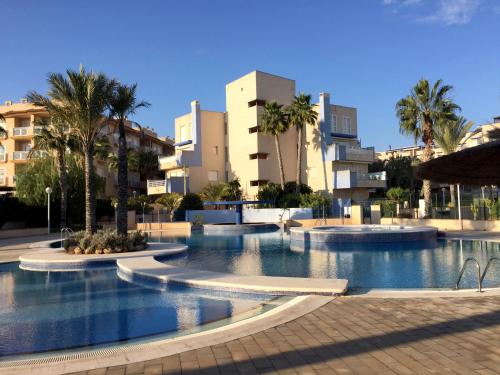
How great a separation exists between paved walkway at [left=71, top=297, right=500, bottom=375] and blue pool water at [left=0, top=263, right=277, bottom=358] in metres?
1.95

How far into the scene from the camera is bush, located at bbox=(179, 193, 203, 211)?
35.9 metres

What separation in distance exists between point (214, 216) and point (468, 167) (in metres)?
30.6

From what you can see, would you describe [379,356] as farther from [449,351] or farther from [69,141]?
[69,141]

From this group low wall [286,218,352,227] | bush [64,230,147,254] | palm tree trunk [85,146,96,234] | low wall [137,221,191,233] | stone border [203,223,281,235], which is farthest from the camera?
low wall [137,221,191,233]

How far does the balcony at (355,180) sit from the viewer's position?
38.0 metres

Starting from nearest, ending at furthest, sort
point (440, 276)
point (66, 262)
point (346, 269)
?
point (440, 276) → point (346, 269) → point (66, 262)

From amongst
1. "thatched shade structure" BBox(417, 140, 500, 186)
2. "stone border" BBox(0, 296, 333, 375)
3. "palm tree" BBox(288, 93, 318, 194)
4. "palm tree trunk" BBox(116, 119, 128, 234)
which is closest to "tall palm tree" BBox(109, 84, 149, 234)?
"palm tree trunk" BBox(116, 119, 128, 234)

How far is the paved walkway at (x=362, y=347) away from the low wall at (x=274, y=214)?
25534mm

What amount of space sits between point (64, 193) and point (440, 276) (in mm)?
25405

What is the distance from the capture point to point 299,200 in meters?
35.0

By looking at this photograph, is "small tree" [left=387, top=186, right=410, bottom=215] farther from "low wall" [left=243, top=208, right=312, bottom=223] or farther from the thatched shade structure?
the thatched shade structure

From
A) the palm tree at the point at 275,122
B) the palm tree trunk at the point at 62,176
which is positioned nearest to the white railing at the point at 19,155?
the palm tree trunk at the point at 62,176

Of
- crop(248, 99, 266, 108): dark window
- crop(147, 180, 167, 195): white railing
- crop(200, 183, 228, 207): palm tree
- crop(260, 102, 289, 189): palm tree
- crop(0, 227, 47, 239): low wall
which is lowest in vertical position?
crop(0, 227, 47, 239): low wall

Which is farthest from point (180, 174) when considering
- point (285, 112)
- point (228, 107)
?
point (285, 112)
